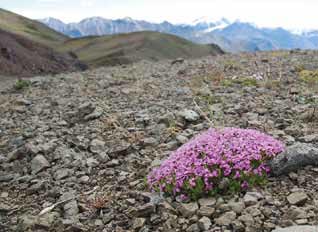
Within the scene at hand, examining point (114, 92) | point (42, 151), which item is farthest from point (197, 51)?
point (42, 151)

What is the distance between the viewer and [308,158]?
6.55 metres

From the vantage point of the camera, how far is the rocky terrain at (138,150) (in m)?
5.86

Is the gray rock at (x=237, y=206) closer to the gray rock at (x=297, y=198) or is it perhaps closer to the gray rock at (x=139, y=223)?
the gray rock at (x=297, y=198)

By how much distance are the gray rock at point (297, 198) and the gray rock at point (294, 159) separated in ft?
1.84

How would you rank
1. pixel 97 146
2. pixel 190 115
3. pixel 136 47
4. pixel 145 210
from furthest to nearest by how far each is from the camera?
pixel 136 47, pixel 190 115, pixel 97 146, pixel 145 210

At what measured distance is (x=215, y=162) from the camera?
6.25 metres

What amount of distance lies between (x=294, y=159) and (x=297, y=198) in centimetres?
81

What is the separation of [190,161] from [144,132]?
332 centimetres

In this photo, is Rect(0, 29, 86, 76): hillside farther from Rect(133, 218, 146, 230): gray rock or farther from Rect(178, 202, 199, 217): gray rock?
Rect(178, 202, 199, 217): gray rock

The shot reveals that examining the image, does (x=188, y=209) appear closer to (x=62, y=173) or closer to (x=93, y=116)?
(x=62, y=173)

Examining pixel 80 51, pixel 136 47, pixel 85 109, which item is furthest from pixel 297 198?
pixel 80 51

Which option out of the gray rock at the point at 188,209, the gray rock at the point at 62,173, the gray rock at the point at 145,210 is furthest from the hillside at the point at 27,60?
the gray rock at the point at 188,209

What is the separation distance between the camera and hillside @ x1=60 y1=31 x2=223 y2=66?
71.2 meters

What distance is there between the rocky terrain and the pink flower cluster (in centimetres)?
22
